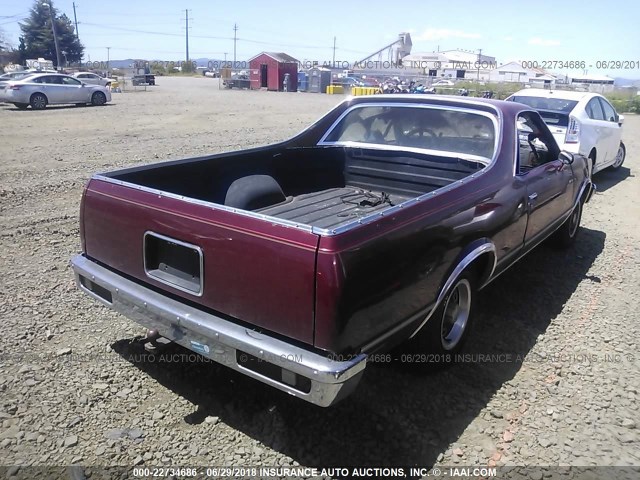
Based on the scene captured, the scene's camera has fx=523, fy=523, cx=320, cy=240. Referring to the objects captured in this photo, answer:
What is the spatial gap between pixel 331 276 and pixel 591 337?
281cm

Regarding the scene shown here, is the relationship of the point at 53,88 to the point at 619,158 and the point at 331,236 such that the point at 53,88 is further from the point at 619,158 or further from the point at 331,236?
the point at 331,236

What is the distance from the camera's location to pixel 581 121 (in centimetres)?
848

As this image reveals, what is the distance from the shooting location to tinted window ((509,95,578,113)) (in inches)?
351

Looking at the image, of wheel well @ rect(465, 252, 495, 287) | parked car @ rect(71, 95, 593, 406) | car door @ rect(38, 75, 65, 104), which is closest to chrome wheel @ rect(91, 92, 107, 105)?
car door @ rect(38, 75, 65, 104)

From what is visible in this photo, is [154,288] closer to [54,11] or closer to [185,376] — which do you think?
[185,376]

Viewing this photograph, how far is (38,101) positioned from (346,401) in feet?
74.0

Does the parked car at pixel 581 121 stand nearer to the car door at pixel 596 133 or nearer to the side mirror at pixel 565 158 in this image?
the car door at pixel 596 133

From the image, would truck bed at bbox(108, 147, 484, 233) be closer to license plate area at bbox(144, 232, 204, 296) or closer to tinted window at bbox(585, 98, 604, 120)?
license plate area at bbox(144, 232, 204, 296)

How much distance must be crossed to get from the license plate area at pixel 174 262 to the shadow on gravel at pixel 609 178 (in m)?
8.47

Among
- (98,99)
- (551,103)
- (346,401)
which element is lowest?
(346,401)

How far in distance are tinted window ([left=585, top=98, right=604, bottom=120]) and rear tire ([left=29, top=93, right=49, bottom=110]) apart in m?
20.4

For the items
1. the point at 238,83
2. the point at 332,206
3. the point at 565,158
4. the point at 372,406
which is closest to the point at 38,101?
the point at 332,206

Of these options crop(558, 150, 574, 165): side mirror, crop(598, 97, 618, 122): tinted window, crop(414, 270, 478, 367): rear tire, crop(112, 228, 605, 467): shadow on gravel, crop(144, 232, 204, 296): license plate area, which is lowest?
crop(112, 228, 605, 467): shadow on gravel

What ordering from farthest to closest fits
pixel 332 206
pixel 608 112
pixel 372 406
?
pixel 608 112 → pixel 332 206 → pixel 372 406
